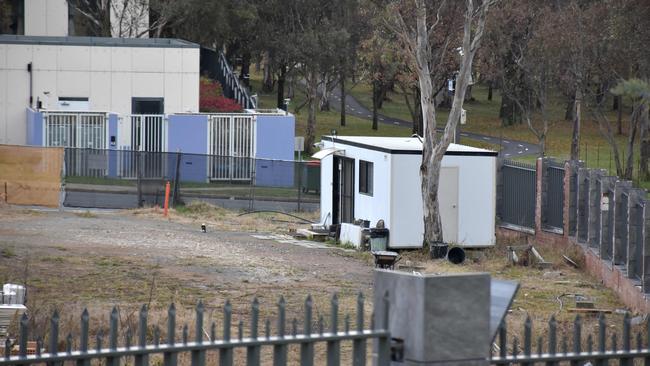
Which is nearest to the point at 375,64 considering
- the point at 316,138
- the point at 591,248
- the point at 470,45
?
the point at 316,138

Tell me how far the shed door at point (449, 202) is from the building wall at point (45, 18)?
39.0 meters

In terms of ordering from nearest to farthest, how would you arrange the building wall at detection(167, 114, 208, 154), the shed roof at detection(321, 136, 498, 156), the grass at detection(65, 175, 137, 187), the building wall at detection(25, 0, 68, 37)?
the shed roof at detection(321, 136, 498, 156) → the grass at detection(65, 175, 137, 187) → the building wall at detection(167, 114, 208, 154) → the building wall at detection(25, 0, 68, 37)

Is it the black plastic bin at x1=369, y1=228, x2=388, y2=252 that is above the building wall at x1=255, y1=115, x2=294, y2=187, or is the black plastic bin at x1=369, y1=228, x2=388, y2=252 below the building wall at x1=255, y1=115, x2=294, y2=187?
below

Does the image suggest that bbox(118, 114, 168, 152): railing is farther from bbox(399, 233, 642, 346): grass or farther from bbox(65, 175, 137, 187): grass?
bbox(399, 233, 642, 346): grass

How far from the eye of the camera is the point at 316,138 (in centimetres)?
6800

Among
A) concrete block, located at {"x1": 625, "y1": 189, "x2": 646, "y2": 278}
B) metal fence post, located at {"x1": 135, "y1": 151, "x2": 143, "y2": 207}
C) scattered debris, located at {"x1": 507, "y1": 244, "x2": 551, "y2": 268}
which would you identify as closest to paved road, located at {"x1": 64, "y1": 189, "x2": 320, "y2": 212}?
metal fence post, located at {"x1": 135, "y1": 151, "x2": 143, "y2": 207}

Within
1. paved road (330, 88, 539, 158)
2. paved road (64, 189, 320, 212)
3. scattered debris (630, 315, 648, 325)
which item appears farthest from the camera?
paved road (330, 88, 539, 158)

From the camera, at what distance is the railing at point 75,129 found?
43.8m

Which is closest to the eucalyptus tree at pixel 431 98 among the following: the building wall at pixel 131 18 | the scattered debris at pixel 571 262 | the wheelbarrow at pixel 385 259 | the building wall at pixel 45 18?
the scattered debris at pixel 571 262

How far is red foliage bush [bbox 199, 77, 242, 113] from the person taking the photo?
178ft

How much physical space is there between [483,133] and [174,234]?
49.0 m

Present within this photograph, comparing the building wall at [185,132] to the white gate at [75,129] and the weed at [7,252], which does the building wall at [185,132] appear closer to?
the white gate at [75,129]

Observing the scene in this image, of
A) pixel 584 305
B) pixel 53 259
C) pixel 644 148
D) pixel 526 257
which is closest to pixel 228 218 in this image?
pixel 526 257

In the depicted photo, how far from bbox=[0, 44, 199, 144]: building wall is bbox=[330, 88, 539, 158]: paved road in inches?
720
